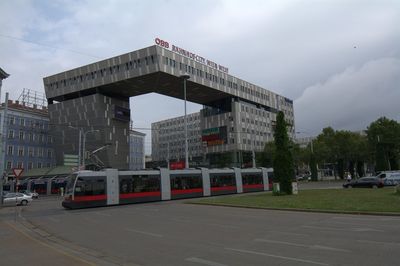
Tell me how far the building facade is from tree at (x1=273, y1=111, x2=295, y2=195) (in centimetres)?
6656

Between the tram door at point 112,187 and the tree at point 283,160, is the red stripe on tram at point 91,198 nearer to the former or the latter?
the tram door at point 112,187

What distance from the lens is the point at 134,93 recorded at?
93375 millimetres

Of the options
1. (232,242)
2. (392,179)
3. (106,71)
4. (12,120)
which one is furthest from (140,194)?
(12,120)

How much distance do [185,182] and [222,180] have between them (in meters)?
6.10

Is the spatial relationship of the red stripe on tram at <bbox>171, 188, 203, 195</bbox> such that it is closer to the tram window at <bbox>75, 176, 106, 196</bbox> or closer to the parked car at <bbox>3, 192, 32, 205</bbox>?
the tram window at <bbox>75, 176, 106, 196</bbox>

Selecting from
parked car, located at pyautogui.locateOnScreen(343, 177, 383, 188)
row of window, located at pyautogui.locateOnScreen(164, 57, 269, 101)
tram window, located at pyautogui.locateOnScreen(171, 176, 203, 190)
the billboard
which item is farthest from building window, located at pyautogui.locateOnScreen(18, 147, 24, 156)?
parked car, located at pyautogui.locateOnScreen(343, 177, 383, 188)

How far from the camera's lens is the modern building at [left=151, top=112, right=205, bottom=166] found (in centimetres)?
15612

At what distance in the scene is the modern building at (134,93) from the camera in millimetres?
82125

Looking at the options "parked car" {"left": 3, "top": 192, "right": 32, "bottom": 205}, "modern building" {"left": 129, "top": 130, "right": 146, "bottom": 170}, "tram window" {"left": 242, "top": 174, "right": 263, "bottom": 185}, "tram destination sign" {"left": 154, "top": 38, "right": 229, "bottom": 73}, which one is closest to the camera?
"parked car" {"left": 3, "top": 192, "right": 32, "bottom": 205}

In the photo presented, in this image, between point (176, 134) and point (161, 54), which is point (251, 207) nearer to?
point (161, 54)

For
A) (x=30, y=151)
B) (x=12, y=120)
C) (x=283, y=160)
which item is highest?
(x=12, y=120)

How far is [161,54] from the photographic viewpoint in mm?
79500

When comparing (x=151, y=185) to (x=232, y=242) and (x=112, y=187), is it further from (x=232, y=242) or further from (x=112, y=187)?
(x=232, y=242)

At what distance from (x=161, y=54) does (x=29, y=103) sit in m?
39.7
